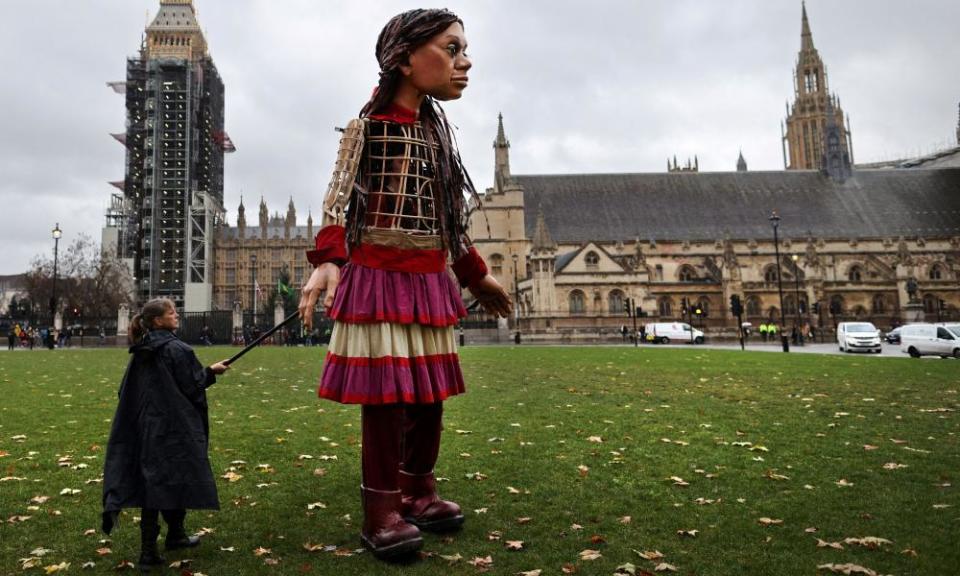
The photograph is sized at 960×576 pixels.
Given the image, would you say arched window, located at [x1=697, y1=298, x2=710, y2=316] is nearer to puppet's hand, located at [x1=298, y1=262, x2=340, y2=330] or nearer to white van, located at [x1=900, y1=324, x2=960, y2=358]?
white van, located at [x1=900, y1=324, x2=960, y2=358]

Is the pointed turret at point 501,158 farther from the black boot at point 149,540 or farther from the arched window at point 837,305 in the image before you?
the black boot at point 149,540

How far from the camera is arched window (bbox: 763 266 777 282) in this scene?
56.5m

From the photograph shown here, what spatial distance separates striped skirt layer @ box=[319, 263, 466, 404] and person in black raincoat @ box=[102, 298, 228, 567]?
31.1 inches

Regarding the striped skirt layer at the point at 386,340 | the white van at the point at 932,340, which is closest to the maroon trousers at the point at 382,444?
the striped skirt layer at the point at 386,340

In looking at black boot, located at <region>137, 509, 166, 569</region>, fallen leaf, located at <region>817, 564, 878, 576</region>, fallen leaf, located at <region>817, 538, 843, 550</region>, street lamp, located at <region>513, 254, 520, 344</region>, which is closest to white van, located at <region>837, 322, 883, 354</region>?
street lamp, located at <region>513, 254, 520, 344</region>

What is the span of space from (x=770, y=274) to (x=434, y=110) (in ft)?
196

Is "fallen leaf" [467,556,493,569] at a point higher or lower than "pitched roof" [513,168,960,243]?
lower

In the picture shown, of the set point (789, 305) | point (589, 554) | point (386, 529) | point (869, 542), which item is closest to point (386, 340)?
Result: point (386, 529)

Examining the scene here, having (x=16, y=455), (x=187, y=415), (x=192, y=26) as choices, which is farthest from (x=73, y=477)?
(x=192, y=26)

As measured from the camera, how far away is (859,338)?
27.1m

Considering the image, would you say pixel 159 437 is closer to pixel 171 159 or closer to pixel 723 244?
pixel 723 244

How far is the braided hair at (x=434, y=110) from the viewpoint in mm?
3963

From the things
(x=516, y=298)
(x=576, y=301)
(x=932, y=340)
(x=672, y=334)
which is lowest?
(x=932, y=340)

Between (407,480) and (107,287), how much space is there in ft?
199
